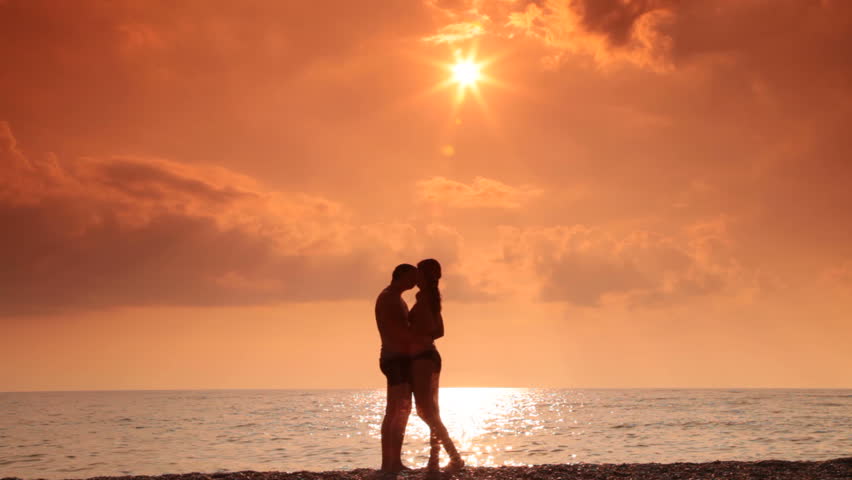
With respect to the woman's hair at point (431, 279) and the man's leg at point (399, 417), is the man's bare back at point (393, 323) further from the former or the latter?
the man's leg at point (399, 417)

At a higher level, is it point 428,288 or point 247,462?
point 428,288

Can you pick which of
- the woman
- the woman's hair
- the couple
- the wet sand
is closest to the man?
the couple

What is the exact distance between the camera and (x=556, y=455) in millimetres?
20359

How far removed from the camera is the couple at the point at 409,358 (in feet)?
38.0

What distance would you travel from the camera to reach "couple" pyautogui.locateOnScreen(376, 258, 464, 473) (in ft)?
38.0

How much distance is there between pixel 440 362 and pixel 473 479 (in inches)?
78.2

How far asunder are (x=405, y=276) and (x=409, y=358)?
1.27m

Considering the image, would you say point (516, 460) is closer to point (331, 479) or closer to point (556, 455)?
point (556, 455)

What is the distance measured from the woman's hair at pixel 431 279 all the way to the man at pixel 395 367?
0.28 m

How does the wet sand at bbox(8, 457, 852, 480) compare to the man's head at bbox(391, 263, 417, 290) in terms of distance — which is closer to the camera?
the wet sand at bbox(8, 457, 852, 480)

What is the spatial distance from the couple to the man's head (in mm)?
16

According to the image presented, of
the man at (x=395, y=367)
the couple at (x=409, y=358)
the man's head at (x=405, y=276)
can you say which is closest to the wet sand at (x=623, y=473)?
the man at (x=395, y=367)

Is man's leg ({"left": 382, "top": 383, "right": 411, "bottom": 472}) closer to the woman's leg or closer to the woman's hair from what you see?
the woman's leg

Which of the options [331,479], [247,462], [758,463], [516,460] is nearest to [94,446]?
[247,462]
